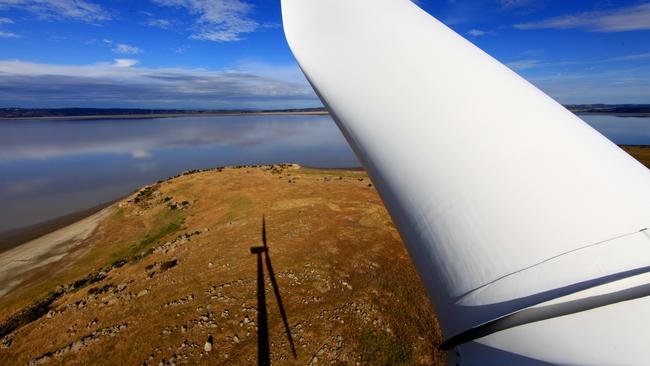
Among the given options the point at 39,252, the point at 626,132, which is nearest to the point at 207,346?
the point at 39,252

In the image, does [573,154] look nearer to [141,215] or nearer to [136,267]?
[136,267]

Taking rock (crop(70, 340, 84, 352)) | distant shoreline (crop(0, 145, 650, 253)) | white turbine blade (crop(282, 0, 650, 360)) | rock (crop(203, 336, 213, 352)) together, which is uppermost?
white turbine blade (crop(282, 0, 650, 360))

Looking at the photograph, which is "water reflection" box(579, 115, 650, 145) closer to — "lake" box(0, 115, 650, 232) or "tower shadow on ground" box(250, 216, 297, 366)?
"lake" box(0, 115, 650, 232)

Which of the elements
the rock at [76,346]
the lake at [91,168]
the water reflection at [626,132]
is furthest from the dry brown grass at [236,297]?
the water reflection at [626,132]

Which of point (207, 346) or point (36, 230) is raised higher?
point (207, 346)

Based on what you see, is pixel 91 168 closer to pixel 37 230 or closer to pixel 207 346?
pixel 37 230

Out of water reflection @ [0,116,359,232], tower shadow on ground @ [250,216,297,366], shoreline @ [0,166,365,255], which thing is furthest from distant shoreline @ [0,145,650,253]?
tower shadow on ground @ [250,216,297,366]

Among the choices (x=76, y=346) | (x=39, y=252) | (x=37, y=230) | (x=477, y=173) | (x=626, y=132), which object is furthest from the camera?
(x=626, y=132)
